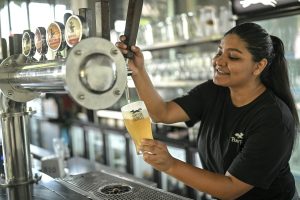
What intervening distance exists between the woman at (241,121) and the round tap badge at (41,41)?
43 centimetres

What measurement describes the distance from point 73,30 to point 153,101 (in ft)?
2.91

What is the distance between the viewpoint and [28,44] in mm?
1099

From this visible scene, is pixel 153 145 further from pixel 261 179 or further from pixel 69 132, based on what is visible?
pixel 69 132

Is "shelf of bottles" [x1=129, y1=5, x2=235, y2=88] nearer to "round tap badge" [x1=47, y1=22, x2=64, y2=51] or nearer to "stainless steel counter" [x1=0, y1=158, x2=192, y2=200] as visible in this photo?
"stainless steel counter" [x1=0, y1=158, x2=192, y2=200]

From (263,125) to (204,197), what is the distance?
253 centimetres

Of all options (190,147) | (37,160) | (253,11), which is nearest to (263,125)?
(253,11)

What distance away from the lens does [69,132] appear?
5.83 metres

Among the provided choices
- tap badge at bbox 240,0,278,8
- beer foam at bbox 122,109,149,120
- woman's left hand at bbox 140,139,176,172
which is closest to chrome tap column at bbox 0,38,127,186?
beer foam at bbox 122,109,149,120

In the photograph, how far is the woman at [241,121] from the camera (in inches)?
50.5

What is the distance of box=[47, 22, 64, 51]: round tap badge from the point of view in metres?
0.94

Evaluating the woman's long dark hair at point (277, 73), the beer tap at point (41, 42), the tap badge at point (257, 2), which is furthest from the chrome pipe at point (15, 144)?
the tap badge at point (257, 2)

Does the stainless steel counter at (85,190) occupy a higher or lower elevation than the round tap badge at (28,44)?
lower

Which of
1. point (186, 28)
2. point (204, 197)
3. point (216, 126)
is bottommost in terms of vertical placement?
point (204, 197)

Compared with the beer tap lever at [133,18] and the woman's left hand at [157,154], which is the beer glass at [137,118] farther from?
the beer tap lever at [133,18]
